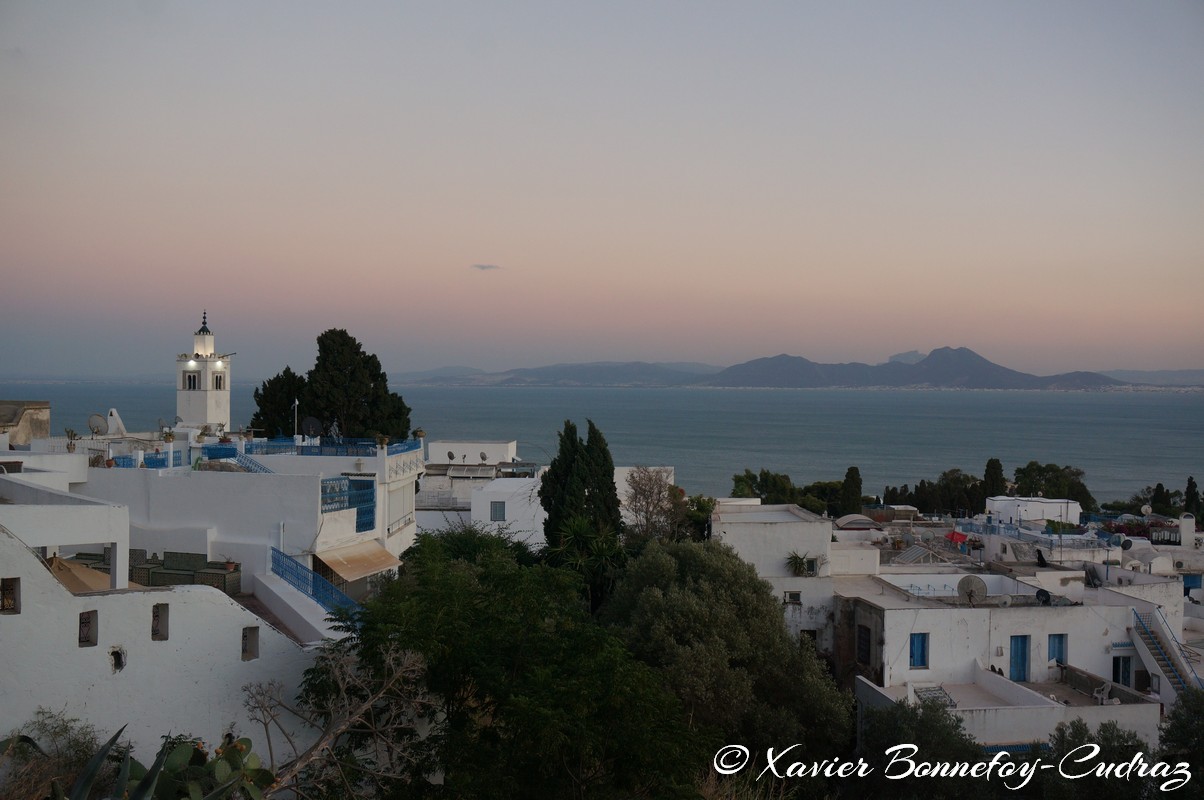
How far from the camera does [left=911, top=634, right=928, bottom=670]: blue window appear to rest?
63.4 ft

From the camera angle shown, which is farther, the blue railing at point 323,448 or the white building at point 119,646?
the blue railing at point 323,448

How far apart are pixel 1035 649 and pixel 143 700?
55.6ft

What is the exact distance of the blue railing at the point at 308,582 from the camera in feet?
48.0

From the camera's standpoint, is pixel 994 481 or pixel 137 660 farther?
pixel 994 481

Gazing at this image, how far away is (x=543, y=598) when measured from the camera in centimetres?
1249

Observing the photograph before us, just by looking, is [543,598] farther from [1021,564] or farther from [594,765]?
[1021,564]

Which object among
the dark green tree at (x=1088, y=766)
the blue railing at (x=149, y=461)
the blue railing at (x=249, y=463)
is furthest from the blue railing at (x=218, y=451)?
the dark green tree at (x=1088, y=766)

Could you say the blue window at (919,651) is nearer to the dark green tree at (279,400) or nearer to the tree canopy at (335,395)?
the tree canopy at (335,395)

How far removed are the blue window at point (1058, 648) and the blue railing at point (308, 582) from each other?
14.4 metres

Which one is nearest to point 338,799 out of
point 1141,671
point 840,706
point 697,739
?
point 697,739

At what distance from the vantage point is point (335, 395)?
31.7 meters

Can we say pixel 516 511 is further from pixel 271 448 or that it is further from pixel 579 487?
pixel 271 448

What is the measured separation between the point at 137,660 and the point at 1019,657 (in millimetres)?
16735

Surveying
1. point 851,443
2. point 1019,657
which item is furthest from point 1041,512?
point 851,443
